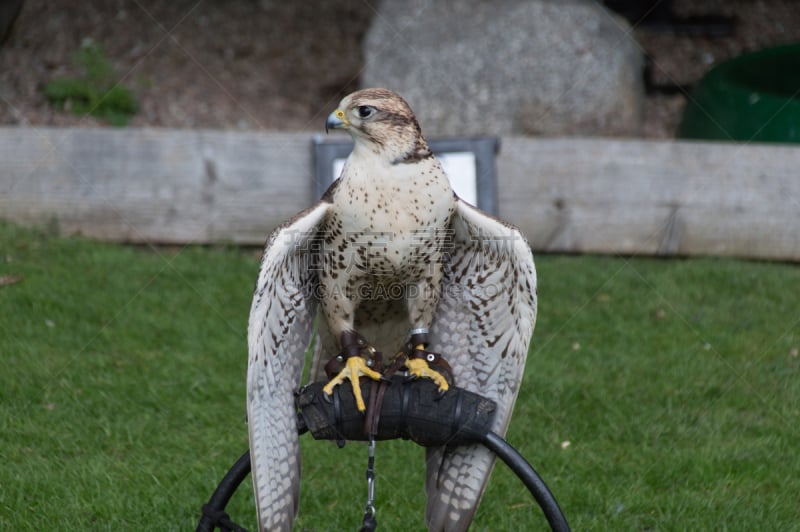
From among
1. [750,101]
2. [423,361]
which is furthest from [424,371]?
[750,101]

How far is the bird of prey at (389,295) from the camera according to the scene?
92.0 inches

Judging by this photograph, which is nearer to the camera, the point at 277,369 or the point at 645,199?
the point at 277,369

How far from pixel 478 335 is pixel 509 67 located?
4229 millimetres

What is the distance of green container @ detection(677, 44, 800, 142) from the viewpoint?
18.6 ft

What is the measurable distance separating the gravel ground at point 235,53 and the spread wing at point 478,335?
13.8ft

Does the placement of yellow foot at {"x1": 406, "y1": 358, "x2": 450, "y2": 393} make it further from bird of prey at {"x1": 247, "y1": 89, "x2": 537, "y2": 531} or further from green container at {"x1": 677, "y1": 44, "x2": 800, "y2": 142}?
green container at {"x1": 677, "y1": 44, "x2": 800, "y2": 142}

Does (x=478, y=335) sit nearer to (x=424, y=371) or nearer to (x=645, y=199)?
(x=424, y=371)

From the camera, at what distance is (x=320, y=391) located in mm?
2357

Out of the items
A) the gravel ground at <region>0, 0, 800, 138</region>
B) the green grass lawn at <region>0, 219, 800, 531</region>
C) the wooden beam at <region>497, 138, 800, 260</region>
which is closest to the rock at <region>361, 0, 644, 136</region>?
the gravel ground at <region>0, 0, 800, 138</region>

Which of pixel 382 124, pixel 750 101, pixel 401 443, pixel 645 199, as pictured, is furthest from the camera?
pixel 750 101

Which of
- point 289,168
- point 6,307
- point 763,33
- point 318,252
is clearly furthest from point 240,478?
point 763,33

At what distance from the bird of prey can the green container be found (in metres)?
3.75

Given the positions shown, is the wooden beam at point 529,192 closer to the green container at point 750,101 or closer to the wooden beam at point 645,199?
the wooden beam at point 645,199

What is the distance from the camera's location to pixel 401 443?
3.69 metres
